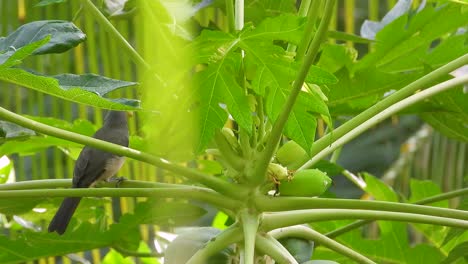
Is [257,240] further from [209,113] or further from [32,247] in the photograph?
[32,247]

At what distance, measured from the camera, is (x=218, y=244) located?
1.15m

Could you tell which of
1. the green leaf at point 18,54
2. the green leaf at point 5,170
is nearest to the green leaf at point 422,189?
the green leaf at point 5,170

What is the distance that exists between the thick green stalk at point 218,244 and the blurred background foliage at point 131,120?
0.58 ft

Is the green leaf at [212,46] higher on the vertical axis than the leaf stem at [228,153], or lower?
higher

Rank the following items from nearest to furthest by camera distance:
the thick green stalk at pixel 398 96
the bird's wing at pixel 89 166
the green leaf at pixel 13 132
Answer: the thick green stalk at pixel 398 96
the green leaf at pixel 13 132
the bird's wing at pixel 89 166

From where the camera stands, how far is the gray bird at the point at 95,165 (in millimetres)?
1507

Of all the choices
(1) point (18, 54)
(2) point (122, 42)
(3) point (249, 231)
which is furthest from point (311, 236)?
(1) point (18, 54)

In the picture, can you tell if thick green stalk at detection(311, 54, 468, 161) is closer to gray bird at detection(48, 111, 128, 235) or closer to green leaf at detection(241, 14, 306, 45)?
green leaf at detection(241, 14, 306, 45)

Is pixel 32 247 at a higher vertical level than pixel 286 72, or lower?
lower

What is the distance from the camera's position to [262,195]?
1191 mm

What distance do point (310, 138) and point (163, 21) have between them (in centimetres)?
30

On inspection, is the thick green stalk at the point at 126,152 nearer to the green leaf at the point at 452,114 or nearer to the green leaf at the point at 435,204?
the green leaf at the point at 452,114

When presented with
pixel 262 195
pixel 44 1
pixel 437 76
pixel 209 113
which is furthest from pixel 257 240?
pixel 44 1

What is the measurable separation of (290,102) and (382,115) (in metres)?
0.24
